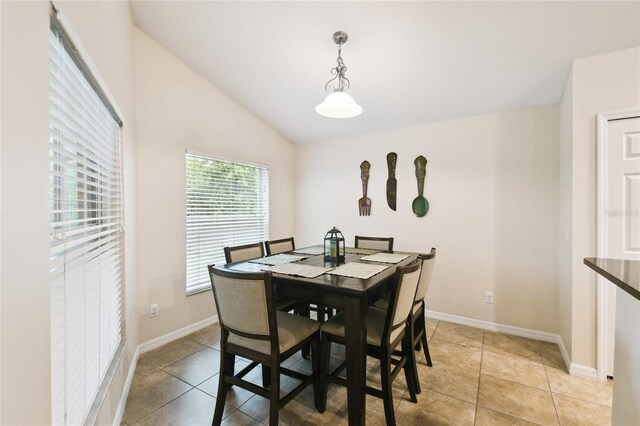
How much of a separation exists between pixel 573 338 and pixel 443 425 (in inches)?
54.9

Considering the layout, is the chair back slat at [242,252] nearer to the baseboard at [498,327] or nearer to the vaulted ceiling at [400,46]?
the vaulted ceiling at [400,46]

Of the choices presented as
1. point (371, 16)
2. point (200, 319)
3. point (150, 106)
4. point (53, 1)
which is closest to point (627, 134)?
point (371, 16)

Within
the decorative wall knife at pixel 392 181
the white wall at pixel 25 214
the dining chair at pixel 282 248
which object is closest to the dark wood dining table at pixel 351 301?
the dining chair at pixel 282 248

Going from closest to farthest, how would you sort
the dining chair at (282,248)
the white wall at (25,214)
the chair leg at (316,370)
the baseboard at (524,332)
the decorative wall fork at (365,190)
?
the white wall at (25,214) → the chair leg at (316,370) → the baseboard at (524,332) → the dining chair at (282,248) → the decorative wall fork at (365,190)

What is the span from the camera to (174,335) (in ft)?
9.65

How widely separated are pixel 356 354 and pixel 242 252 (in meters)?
1.46

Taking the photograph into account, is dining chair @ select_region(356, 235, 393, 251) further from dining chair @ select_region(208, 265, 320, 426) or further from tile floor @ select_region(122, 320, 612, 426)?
dining chair @ select_region(208, 265, 320, 426)

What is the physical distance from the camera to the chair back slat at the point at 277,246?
9.69 ft

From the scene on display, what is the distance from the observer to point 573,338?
2.32m

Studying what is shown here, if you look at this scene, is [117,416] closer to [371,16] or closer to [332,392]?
[332,392]

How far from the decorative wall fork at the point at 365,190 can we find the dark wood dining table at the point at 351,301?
6.69ft

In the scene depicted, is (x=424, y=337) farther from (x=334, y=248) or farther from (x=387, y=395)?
(x=334, y=248)

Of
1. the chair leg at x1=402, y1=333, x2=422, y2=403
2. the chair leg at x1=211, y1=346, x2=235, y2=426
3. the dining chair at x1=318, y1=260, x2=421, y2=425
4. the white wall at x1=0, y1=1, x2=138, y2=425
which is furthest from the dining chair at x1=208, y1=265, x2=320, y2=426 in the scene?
the white wall at x1=0, y1=1, x2=138, y2=425

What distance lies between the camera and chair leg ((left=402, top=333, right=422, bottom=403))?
2.00m
